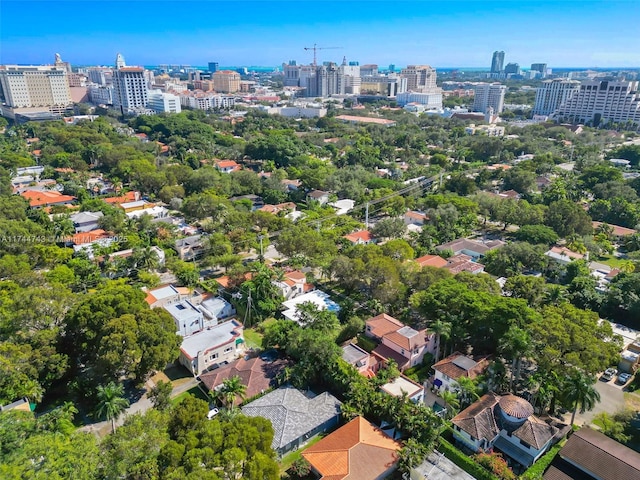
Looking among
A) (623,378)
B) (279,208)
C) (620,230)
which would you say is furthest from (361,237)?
(620,230)

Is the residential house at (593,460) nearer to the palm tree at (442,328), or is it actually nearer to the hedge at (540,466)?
the hedge at (540,466)

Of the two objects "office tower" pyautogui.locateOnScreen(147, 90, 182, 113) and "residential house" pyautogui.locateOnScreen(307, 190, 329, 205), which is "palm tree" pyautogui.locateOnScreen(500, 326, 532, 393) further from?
"office tower" pyautogui.locateOnScreen(147, 90, 182, 113)

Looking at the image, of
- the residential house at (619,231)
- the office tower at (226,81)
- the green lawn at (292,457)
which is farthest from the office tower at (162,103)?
the green lawn at (292,457)

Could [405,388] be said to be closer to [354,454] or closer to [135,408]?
[354,454]

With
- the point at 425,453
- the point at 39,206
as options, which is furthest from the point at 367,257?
the point at 39,206

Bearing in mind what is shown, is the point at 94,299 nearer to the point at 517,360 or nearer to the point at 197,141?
the point at 517,360

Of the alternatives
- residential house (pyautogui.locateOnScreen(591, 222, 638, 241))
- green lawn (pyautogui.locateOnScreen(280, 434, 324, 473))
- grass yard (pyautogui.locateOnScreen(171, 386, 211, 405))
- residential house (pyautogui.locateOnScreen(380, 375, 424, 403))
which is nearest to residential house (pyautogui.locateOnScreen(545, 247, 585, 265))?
residential house (pyautogui.locateOnScreen(591, 222, 638, 241))
